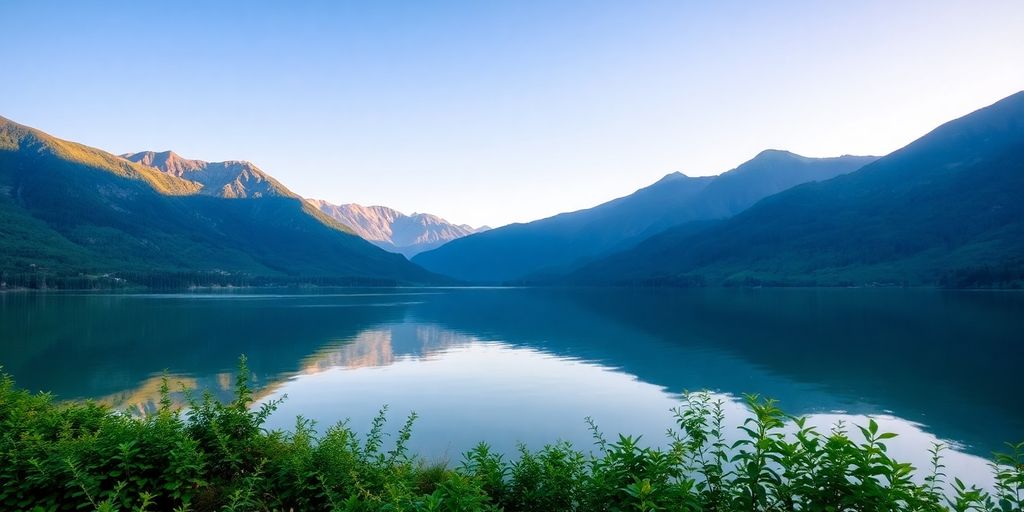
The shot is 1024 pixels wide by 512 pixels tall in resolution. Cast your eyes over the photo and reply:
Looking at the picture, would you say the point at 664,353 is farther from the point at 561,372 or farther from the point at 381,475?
the point at 381,475

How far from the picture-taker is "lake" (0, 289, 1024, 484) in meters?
25.4

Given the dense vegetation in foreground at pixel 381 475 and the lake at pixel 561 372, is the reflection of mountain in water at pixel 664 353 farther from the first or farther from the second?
the dense vegetation in foreground at pixel 381 475

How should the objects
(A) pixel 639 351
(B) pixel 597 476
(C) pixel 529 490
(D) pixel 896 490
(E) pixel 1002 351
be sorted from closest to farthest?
(D) pixel 896 490
(B) pixel 597 476
(C) pixel 529 490
(E) pixel 1002 351
(A) pixel 639 351

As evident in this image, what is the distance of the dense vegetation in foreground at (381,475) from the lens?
7605 millimetres

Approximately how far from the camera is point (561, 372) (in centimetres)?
3984

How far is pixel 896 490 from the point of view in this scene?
7184 millimetres

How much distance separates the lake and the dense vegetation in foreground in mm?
9549

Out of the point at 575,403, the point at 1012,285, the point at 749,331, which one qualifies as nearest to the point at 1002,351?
the point at 749,331

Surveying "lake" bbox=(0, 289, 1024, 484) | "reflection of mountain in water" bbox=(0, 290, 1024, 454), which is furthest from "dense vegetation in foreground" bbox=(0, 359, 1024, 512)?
"reflection of mountain in water" bbox=(0, 290, 1024, 454)

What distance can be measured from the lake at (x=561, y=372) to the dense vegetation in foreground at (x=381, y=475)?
9549 mm

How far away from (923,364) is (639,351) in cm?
2157

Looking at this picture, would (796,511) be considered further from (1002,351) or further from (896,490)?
(1002,351)

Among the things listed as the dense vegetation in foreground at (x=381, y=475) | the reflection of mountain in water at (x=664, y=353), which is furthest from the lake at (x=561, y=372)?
the dense vegetation in foreground at (x=381, y=475)

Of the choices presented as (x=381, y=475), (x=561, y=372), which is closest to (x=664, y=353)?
(x=561, y=372)
